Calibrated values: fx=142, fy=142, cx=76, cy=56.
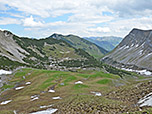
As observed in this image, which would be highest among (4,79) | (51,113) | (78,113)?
(78,113)

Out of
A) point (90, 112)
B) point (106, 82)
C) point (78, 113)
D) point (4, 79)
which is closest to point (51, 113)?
point (78, 113)

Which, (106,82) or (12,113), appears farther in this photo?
(106,82)

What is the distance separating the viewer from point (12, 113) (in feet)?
128

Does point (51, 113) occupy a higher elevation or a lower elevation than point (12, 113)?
higher

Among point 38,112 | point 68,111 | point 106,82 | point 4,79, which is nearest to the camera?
point 68,111

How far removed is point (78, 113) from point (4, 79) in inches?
3833

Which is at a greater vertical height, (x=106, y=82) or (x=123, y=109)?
(x=123, y=109)

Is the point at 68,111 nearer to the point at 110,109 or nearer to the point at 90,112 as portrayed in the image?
the point at 90,112

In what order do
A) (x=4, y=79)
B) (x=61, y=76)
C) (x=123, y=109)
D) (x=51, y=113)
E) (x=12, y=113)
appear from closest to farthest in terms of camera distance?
(x=123, y=109) → (x=51, y=113) → (x=12, y=113) → (x=61, y=76) → (x=4, y=79)

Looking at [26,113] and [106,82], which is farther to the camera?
[106,82]

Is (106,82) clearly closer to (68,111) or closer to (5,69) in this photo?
(68,111)

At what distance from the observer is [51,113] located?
3234cm

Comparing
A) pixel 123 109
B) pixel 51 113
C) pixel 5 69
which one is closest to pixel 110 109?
pixel 123 109

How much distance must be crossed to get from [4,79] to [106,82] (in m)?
76.5
